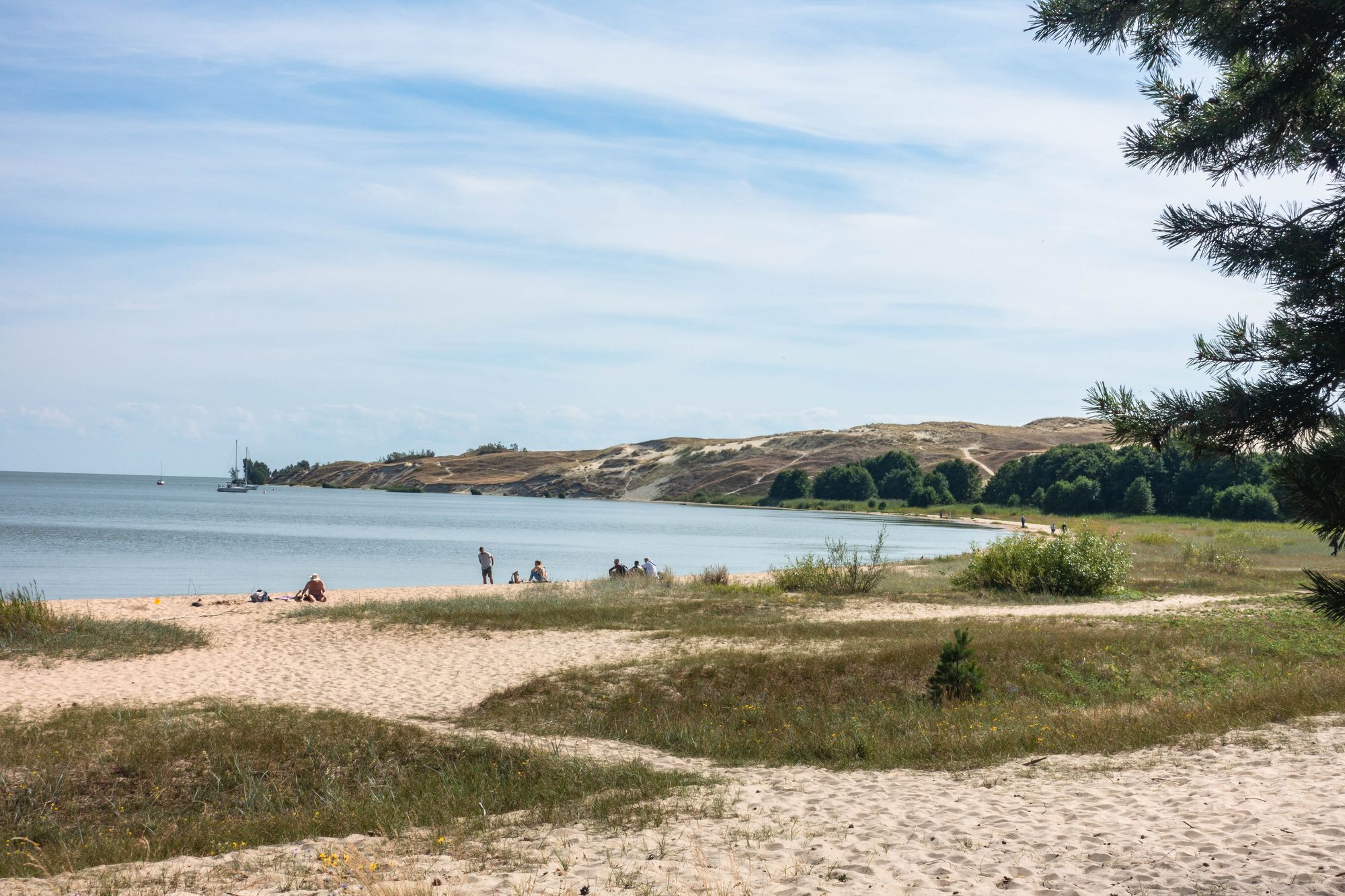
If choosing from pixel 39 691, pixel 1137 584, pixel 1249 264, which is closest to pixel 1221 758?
pixel 1249 264

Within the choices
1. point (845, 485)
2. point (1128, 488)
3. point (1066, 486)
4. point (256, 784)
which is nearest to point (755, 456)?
point (845, 485)

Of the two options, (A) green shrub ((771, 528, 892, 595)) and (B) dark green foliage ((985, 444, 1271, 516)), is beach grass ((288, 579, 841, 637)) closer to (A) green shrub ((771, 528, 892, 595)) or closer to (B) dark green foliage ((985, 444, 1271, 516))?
(A) green shrub ((771, 528, 892, 595))

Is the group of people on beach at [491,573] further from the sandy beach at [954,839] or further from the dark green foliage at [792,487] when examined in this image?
the dark green foliage at [792,487]

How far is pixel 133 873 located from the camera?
7.50 m

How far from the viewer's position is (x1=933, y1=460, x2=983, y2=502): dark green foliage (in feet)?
382

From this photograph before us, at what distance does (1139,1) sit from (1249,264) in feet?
5.13

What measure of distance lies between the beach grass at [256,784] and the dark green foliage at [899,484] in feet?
374

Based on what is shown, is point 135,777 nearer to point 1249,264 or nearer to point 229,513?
point 1249,264

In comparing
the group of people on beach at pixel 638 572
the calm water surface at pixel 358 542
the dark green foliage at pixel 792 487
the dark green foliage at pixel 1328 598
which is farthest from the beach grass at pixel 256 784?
the dark green foliage at pixel 792 487

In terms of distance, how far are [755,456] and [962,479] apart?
54.2 m

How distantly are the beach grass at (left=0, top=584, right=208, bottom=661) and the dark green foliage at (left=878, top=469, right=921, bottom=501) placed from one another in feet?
352

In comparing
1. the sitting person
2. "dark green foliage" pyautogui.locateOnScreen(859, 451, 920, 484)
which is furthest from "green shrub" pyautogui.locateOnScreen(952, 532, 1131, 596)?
"dark green foliage" pyautogui.locateOnScreen(859, 451, 920, 484)

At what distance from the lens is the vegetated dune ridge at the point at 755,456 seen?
509 feet

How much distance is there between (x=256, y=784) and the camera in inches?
417
